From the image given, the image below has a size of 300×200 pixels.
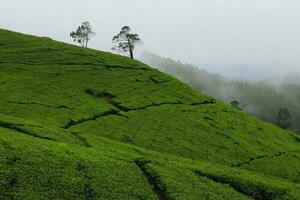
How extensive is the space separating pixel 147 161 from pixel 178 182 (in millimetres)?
4505

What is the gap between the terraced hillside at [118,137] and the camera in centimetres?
3328

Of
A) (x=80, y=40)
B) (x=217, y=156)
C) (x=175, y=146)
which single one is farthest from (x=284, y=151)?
(x=80, y=40)

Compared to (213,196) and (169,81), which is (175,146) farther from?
(169,81)

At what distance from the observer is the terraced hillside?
3328cm

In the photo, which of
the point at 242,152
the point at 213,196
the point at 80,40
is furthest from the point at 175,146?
the point at 80,40

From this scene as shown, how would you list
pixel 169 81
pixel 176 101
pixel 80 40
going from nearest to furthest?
1. pixel 176 101
2. pixel 169 81
3. pixel 80 40

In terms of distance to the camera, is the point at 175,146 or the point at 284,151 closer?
the point at 175,146

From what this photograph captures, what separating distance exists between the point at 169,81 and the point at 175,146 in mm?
38451

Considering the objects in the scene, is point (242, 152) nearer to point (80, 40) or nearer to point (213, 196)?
point (213, 196)

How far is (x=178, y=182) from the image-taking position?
38.0m

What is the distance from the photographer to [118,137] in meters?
59.4

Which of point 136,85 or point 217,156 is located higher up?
point 136,85

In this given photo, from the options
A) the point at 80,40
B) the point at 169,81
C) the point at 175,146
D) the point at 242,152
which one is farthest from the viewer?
the point at 80,40

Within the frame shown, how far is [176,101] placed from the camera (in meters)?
84.8
